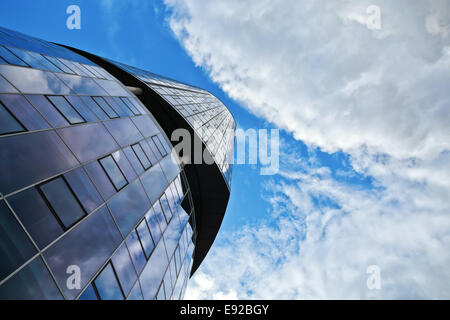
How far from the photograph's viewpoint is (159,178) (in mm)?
14469

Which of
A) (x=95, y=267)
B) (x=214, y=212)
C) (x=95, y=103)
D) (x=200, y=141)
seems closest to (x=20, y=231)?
(x=95, y=267)

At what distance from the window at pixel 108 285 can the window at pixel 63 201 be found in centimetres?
215

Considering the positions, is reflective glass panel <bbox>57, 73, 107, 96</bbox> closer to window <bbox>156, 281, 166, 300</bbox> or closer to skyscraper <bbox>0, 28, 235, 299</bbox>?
skyscraper <bbox>0, 28, 235, 299</bbox>

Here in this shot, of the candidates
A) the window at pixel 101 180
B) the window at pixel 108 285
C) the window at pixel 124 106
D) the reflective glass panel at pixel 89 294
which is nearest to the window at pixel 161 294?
the window at pixel 108 285

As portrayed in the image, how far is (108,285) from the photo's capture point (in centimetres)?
805

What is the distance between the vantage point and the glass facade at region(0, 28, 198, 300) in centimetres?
577

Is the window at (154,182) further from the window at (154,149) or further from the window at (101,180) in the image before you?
the window at (101,180)

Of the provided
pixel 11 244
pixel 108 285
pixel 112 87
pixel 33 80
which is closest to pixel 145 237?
pixel 108 285

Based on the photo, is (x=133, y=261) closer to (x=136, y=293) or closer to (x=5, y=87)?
(x=136, y=293)

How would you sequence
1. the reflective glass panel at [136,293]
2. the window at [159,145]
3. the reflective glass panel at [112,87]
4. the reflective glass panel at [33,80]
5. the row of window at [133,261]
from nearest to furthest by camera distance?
the row of window at [133,261]
the reflective glass panel at [33,80]
the reflective glass panel at [136,293]
the reflective glass panel at [112,87]
the window at [159,145]

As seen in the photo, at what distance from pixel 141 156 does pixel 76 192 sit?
5.96 meters

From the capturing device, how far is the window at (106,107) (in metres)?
13.0
